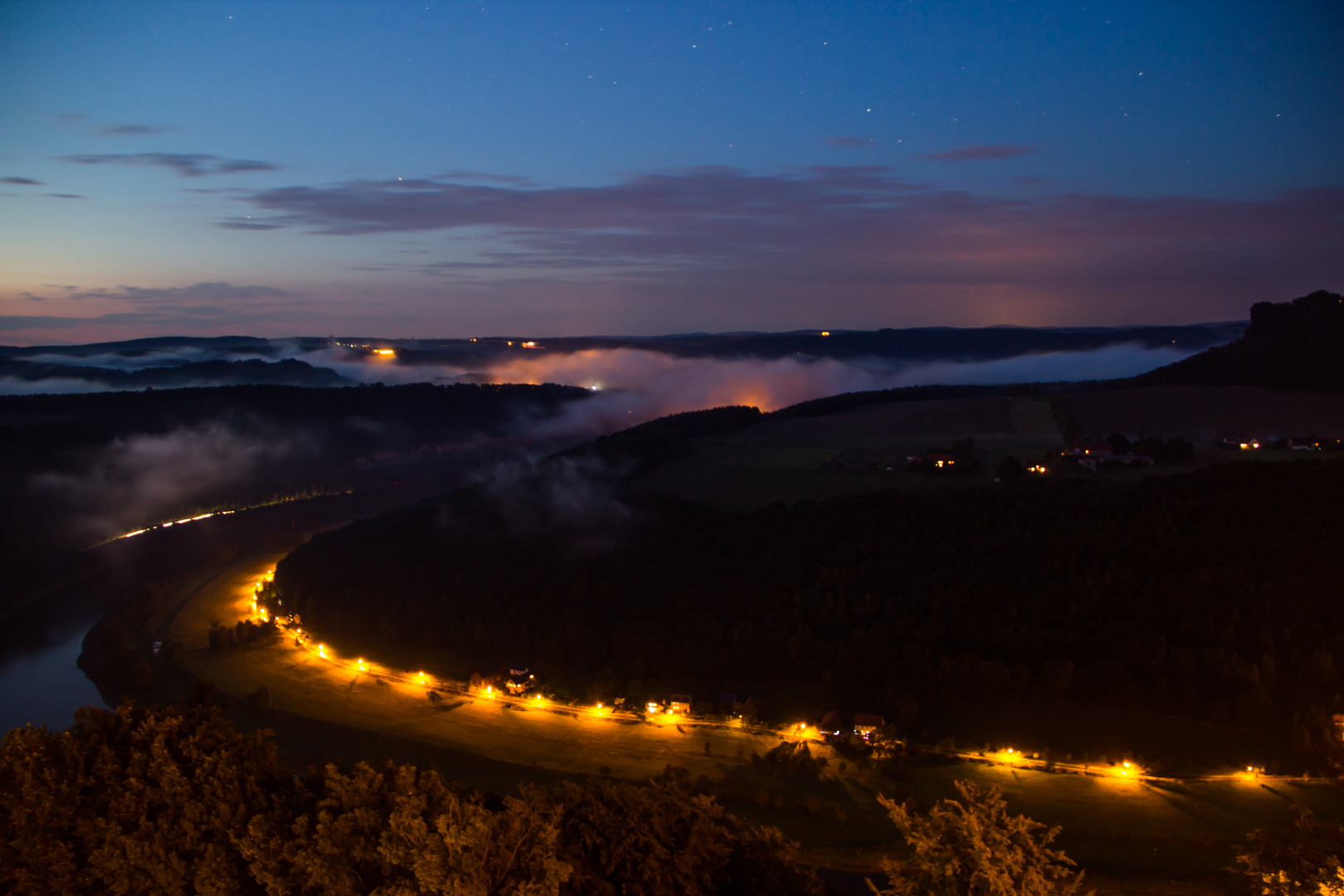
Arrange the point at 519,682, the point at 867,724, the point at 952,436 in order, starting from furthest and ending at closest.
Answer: the point at 952,436 < the point at 519,682 < the point at 867,724

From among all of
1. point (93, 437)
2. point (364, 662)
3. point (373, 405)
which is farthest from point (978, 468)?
point (373, 405)

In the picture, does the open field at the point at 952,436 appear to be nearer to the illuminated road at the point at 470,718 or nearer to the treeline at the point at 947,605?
the treeline at the point at 947,605

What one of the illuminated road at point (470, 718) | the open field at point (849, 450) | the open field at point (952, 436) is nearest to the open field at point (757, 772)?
the illuminated road at point (470, 718)

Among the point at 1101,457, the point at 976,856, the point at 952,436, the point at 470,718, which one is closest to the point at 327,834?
the point at 976,856

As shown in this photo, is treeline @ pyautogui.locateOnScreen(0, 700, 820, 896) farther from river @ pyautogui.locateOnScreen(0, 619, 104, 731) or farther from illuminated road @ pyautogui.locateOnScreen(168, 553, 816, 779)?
river @ pyautogui.locateOnScreen(0, 619, 104, 731)

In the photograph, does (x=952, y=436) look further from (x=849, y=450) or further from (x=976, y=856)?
(x=976, y=856)

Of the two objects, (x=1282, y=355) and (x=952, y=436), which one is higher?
(x=1282, y=355)

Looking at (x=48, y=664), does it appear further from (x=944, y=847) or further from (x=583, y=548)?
(x=944, y=847)
